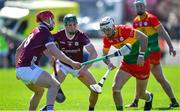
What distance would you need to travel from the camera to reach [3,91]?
79.0 ft

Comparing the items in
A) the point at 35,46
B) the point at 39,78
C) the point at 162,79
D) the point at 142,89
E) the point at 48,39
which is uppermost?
the point at 48,39

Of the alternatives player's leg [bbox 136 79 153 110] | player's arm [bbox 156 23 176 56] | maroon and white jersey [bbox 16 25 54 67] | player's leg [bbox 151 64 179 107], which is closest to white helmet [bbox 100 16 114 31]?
maroon and white jersey [bbox 16 25 54 67]

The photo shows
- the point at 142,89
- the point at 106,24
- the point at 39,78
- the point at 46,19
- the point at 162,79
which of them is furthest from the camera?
the point at 162,79

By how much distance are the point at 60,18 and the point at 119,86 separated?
2434 centimetres

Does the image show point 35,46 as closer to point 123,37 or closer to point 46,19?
point 46,19

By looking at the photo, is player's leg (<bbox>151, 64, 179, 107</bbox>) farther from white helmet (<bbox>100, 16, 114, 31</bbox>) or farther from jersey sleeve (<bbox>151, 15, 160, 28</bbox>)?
white helmet (<bbox>100, 16, 114, 31</bbox>)

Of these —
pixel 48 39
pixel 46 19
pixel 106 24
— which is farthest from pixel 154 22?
pixel 48 39

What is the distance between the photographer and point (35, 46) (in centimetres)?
1485

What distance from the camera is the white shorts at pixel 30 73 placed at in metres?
14.7

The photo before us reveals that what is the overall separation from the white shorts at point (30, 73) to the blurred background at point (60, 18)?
17676mm

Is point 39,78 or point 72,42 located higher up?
point 72,42

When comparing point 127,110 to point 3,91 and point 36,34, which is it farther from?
point 3,91

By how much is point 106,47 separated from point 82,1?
1715 inches

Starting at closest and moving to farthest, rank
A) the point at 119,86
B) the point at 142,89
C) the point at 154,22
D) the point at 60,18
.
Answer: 1. the point at 119,86
2. the point at 142,89
3. the point at 154,22
4. the point at 60,18
